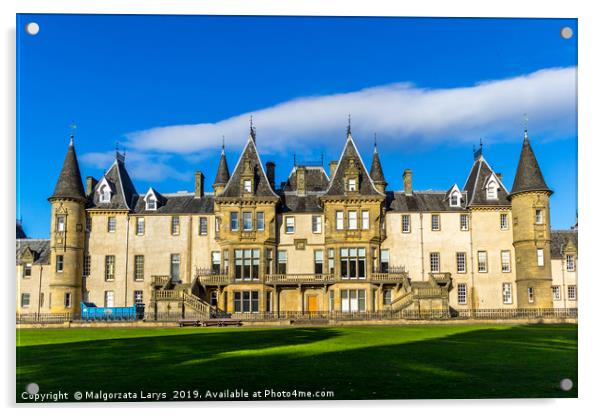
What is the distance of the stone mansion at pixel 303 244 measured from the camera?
1800 inches

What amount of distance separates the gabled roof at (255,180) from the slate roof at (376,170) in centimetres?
829

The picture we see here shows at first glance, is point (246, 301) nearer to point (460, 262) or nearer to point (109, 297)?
point (109, 297)

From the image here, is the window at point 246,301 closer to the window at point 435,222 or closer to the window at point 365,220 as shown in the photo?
the window at point 365,220

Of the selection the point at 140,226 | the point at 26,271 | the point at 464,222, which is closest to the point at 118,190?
the point at 140,226

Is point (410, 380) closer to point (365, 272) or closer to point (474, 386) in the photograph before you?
point (474, 386)

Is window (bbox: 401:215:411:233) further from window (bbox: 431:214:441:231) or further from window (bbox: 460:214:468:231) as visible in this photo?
window (bbox: 460:214:468:231)

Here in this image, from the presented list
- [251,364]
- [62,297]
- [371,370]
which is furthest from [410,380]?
[62,297]

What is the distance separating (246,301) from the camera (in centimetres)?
4600

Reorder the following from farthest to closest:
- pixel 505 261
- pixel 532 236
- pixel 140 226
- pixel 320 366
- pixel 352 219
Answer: pixel 140 226 → pixel 505 261 → pixel 352 219 → pixel 532 236 → pixel 320 366

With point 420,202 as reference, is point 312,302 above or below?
below

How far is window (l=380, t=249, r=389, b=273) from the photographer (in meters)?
47.5

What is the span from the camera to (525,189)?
4578cm

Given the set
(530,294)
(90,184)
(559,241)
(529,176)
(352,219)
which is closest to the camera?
(530,294)

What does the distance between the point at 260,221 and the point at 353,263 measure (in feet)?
23.0
